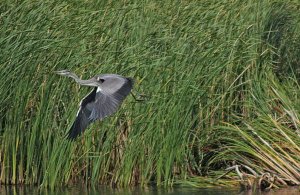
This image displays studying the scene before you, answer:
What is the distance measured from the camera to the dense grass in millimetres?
10180

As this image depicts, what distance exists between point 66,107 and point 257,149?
199 centimetres

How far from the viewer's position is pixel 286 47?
1146 centimetres

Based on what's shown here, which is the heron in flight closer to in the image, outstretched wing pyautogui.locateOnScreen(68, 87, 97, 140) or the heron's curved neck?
outstretched wing pyautogui.locateOnScreen(68, 87, 97, 140)

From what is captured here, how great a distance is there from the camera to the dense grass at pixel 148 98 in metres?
10.2

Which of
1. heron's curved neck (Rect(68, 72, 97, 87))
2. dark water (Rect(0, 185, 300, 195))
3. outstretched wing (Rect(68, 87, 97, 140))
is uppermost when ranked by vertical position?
heron's curved neck (Rect(68, 72, 97, 87))

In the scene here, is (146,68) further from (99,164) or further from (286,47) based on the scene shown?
(286,47)

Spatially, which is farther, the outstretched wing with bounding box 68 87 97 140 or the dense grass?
the dense grass

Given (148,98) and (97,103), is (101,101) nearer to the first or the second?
(97,103)

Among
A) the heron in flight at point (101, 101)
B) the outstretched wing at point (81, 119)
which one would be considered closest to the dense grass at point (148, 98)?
the heron in flight at point (101, 101)

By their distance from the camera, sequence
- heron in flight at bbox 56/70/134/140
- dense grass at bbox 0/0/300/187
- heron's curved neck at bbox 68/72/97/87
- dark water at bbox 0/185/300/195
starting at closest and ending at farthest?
heron in flight at bbox 56/70/134/140, heron's curved neck at bbox 68/72/97/87, dark water at bbox 0/185/300/195, dense grass at bbox 0/0/300/187

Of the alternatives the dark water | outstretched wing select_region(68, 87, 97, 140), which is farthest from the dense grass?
outstretched wing select_region(68, 87, 97, 140)

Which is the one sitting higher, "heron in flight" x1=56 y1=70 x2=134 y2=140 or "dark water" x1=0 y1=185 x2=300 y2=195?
"heron in flight" x1=56 y1=70 x2=134 y2=140

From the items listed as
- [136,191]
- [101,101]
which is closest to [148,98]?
[136,191]

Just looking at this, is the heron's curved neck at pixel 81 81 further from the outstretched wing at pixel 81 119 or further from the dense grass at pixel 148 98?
the dense grass at pixel 148 98
